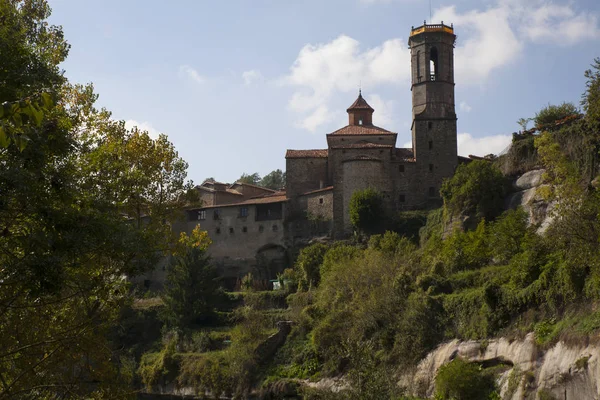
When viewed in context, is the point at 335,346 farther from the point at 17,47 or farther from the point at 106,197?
the point at 17,47

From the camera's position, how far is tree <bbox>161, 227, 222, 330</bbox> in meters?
47.7

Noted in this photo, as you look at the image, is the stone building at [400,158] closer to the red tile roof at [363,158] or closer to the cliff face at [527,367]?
the red tile roof at [363,158]

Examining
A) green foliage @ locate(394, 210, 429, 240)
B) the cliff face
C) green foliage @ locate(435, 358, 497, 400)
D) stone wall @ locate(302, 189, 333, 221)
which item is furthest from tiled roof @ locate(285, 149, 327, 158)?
green foliage @ locate(435, 358, 497, 400)

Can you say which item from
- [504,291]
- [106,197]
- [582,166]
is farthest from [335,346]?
[106,197]

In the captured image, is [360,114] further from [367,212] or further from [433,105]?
[367,212]

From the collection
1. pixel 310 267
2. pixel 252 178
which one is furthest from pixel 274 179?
pixel 310 267

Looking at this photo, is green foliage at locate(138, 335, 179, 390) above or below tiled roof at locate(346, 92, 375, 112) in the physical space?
below

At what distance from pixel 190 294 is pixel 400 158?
748 inches

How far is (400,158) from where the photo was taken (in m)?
57.7

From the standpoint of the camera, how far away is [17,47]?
13.6m

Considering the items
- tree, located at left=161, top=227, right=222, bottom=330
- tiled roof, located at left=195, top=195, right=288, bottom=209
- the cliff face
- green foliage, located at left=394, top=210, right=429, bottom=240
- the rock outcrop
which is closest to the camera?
the cliff face

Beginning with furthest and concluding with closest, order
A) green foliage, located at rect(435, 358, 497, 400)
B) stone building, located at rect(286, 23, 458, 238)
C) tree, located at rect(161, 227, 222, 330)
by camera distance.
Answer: stone building, located at rect(286, 23, 458, 238) < tree, located at rect(161, 227, 222, 330) < green foliage, located at rect(435, 358, 497, 400)

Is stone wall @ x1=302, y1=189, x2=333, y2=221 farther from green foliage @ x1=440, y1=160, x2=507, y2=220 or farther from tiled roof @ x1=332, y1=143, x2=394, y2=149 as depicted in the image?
green foliage @ x1=440, y1=160, x2=507, y2=220

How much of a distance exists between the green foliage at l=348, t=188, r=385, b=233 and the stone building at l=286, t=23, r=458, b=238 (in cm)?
183
